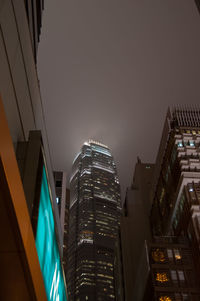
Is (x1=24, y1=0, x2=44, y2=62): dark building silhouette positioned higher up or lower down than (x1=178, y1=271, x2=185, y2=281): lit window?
higher up

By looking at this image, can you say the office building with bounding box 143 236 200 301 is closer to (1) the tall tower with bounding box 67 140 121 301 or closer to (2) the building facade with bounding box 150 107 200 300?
(2) the building facade with bounding box 150 107 200 300

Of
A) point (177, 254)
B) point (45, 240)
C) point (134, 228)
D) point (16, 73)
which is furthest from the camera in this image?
point (134, 228)

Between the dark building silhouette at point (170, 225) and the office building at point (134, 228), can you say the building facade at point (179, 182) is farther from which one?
the office building at point (134, 228)

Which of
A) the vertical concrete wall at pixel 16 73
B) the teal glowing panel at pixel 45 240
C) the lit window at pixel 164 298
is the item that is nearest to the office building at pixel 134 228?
the lit window at pixel 164 298

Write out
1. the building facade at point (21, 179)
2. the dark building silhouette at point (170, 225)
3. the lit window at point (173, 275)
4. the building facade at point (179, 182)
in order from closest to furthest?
the building facade at point (21, 179), the lit window at point (173, 275), the dark building silhouette at point (170, 225), the building facade at point (179, 182)

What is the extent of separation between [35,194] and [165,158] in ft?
273

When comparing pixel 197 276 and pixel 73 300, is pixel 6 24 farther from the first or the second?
pixel 73 300

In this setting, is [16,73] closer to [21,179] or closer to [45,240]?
[21,179]

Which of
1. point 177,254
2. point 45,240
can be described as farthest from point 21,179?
point 177,254

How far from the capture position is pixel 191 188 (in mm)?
67438

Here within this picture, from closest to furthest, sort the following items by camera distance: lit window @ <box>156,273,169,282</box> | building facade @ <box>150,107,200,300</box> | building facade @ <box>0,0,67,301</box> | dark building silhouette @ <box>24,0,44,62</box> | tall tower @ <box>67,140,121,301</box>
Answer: building facade @ <box>0,0,67,301</box> → dark building silhouette @ <box>24,0,44,62</box> → lit window @ <box>156,273,169,282</box> → building facade @ <box>150,107,200,300</box> → tall tower @ <box>67,140,121,301</box>

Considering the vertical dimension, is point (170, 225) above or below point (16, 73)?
below

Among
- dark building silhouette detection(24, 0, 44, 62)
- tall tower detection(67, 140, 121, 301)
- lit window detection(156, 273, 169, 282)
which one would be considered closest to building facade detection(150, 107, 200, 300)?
lit window detection(156, 273, 169, 282)

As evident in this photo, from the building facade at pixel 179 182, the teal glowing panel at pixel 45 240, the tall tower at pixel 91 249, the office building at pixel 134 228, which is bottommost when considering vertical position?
the tall tower at pixel 91 249
